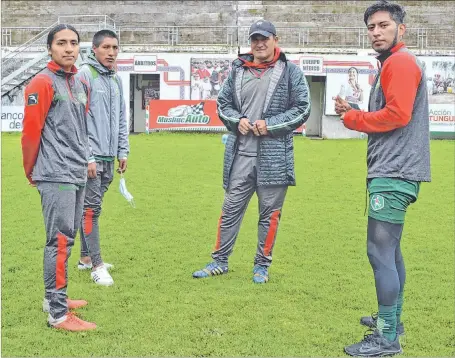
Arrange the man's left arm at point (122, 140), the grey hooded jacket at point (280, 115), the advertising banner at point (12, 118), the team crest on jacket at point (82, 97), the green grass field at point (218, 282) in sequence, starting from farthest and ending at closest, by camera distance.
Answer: the advertising banner at point (12, 118) → the man's left arm at point (122, 140) → the grey hooded jacket at point (280, 115) → the team crest on jacket at point (82, 97) → the green grass field at point (218, 282)

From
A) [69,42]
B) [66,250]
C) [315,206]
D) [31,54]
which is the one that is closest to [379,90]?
[69,42]

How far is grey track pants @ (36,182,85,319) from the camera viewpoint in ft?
13.7

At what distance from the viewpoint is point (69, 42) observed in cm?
418

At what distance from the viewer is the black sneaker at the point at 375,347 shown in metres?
3.79

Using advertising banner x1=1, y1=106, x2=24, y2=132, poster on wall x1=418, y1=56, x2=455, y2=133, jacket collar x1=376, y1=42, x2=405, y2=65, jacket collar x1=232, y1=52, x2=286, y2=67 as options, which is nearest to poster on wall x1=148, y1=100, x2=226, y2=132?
advertising banner x1=1, y1=106, x2=24, y2=132

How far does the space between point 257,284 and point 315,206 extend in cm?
404

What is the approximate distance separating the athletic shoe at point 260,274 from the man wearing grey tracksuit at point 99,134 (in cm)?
127

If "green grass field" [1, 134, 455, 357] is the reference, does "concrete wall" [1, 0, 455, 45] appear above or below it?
above

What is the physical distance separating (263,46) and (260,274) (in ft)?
6.58

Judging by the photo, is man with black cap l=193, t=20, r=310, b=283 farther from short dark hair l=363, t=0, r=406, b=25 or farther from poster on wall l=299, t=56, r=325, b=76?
poster on wall l=299, t=56, r=325, b=76

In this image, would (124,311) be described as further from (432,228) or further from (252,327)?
(432,228)

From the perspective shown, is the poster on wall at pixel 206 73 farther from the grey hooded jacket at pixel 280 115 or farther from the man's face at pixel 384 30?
the man's face at pixel 384 30

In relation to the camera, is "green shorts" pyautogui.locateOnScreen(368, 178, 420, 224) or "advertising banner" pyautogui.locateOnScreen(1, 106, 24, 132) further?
"advertising banner" pyautogui.locateOnScreen(1, 106, 24, 132)

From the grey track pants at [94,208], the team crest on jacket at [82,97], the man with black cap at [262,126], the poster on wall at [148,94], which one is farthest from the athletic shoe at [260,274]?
the poster on wall at [148,94]
